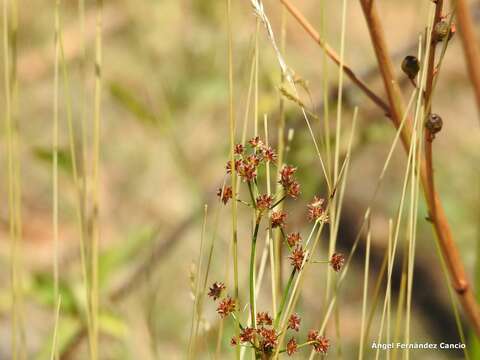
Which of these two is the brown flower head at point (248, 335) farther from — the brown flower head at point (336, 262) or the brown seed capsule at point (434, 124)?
the brown seed capsule at point (434, 124)

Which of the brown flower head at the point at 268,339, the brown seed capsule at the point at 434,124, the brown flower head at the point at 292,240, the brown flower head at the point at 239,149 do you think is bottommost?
the brown flower head at the point at 268,339

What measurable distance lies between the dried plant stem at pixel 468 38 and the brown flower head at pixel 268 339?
0.20 m

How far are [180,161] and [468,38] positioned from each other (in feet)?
4.53

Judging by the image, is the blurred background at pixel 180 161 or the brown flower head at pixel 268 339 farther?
the blurred background at pixel 180 161

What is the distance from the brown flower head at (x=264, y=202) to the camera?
54cm

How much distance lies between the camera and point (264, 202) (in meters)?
0.55

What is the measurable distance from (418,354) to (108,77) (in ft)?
3.83

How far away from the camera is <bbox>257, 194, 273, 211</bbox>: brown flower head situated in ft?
1.78

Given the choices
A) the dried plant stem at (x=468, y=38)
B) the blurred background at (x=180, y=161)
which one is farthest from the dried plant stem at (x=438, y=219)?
the blurred background at (x=180, y=161)

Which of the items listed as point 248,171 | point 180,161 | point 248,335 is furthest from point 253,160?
point 180,161

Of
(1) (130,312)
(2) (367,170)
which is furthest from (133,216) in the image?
(2) (367,170)

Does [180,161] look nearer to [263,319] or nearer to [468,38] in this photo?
[263,319]

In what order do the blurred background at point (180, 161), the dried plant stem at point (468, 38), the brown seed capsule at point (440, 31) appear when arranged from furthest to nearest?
1. the blurred background at point (180, 161)
2. the brown seed capsule at point (440, 31)
3. the dried plant stem at point (468, 38)

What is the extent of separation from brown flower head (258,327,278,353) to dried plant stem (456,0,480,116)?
20 cm
